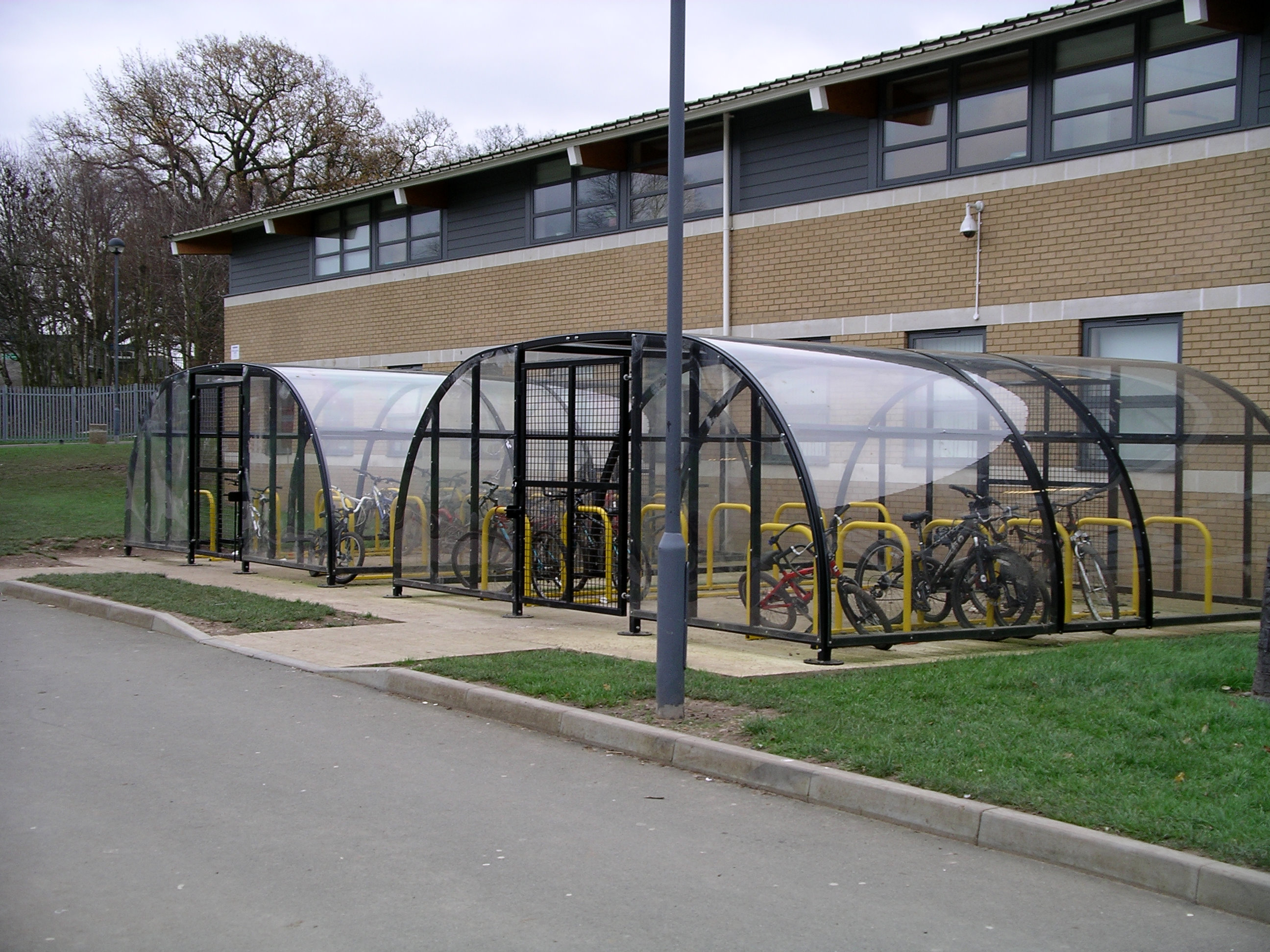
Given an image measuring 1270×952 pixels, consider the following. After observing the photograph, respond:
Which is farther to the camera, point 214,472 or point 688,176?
point 688,176

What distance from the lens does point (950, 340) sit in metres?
15.2

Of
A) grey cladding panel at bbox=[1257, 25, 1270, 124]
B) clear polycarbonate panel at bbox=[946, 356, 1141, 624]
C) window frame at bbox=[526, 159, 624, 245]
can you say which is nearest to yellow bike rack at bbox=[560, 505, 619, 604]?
clear polycarbonate panel at bbox=[946, 356, 1141, 624]

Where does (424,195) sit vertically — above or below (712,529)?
above

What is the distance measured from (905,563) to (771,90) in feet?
27.0

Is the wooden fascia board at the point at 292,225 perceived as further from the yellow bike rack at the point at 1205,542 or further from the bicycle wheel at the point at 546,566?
the yellow bike rack at the point at 1205,542

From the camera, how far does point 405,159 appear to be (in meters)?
46.8

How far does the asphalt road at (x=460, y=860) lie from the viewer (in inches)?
174

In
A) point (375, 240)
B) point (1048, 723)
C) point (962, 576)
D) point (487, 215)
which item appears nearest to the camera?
point (1048, 723)

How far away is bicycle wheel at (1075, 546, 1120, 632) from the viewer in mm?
10789

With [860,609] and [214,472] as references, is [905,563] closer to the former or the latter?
[860,609]

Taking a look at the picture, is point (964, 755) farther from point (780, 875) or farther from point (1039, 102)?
point (1039, 102)

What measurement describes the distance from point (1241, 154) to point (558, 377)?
7.20 meters

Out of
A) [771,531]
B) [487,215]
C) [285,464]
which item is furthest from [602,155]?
[771,531]

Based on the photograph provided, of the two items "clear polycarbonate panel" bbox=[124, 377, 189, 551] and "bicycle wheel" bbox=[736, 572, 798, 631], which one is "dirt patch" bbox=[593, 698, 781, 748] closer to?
"bicycle wheel" bbox=[736, 572, 798, 631]
